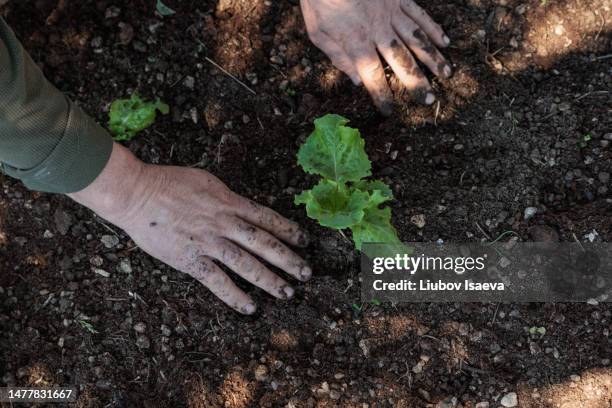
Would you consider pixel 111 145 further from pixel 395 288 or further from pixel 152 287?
pixel 395 288

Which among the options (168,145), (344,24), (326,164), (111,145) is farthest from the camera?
(168,145)

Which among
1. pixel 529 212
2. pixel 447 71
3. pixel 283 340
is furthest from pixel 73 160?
pixel 529 212

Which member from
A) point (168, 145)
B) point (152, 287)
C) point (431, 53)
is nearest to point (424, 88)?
point (431, 53)

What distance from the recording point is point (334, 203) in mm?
2572

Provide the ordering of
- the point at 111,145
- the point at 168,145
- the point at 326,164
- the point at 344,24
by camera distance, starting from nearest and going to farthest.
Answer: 1. the point at 111,145
2. the point at 326,164
3. the point at 344,24
4. the point at 168,145

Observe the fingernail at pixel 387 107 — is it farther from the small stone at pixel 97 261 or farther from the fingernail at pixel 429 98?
the small stone at pixel 97 261

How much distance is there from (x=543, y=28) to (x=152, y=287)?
2145mm

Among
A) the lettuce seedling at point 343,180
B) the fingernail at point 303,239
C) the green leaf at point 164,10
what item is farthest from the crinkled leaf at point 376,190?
the green leaf at point 164,10

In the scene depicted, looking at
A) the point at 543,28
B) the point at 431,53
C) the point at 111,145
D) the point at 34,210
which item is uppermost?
the point at 543,28

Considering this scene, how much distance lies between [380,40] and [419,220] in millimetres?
816

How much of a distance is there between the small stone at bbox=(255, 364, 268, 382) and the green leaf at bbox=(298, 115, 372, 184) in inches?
33.2

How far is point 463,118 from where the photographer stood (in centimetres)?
284

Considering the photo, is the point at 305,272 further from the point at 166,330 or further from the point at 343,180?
the point at 166,330

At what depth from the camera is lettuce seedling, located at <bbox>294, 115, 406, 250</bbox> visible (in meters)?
2.52
